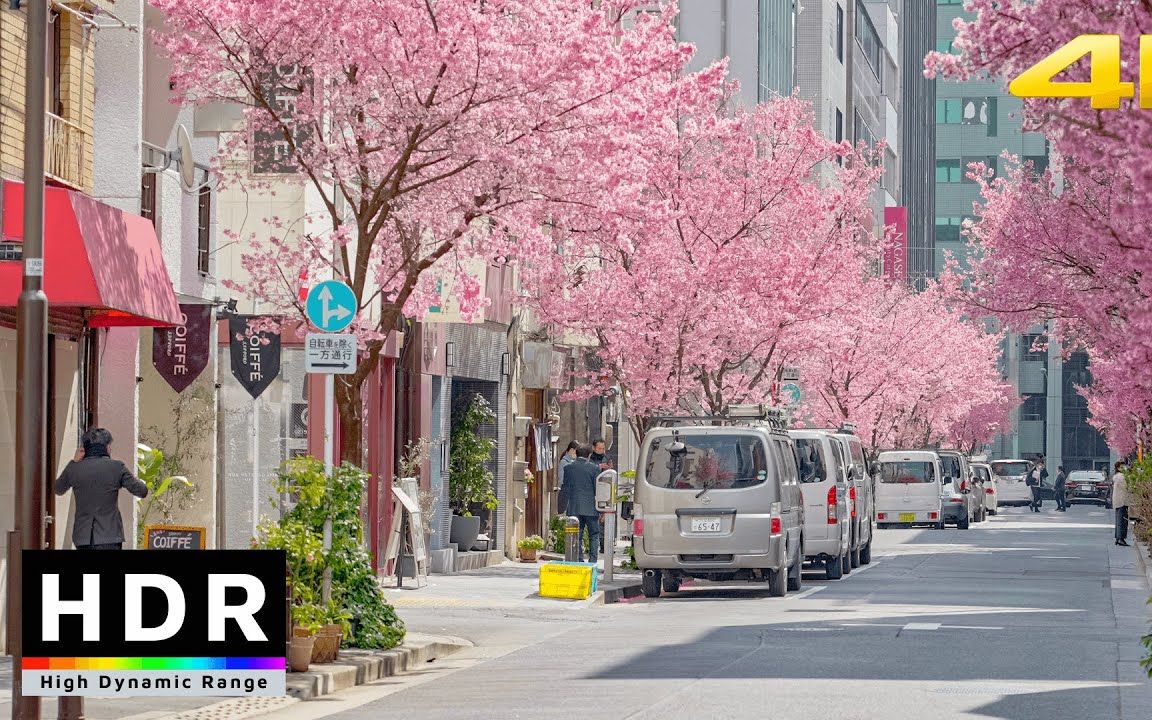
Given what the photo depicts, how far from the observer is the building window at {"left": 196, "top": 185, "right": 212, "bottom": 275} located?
26.4 m

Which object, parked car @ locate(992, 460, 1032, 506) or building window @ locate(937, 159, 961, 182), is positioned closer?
parked car @ locate(992, 460, 1032, 506)

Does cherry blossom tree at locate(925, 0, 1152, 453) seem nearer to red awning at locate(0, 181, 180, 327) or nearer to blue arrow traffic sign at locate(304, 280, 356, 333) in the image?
blue arrow traffic sign at locate(304, 280, 356, 333)

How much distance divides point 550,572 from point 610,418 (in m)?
21.6

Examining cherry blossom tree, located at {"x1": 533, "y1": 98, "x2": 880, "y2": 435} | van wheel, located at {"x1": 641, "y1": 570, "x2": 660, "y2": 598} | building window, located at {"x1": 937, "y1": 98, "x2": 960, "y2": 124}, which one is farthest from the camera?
building window, located at {"x1": 937, "y1": 98, "x2": 960, "y2": 124}

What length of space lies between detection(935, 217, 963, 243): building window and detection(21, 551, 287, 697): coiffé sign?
147m

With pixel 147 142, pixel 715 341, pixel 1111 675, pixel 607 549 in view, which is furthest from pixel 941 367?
pixel 1111 675

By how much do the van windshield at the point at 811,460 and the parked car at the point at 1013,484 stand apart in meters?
60.1

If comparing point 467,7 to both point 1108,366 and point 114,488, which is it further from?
point 1108,366

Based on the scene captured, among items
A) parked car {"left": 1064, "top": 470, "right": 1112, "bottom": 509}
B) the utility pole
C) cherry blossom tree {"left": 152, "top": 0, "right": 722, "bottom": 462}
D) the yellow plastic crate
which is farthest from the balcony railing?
parked car {"left": 1064, "top": 470, "right": 1112, "bottom": 509}

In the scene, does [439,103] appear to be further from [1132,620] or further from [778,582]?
[778,582]

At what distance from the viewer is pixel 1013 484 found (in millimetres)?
92625

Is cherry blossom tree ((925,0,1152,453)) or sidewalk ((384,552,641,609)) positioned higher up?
cherry blossom tree ((925,0,1152,453))

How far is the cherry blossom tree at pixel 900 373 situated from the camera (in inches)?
2643

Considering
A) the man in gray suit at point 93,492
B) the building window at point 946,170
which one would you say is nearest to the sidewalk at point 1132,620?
the man in gray suit at point 93,492
